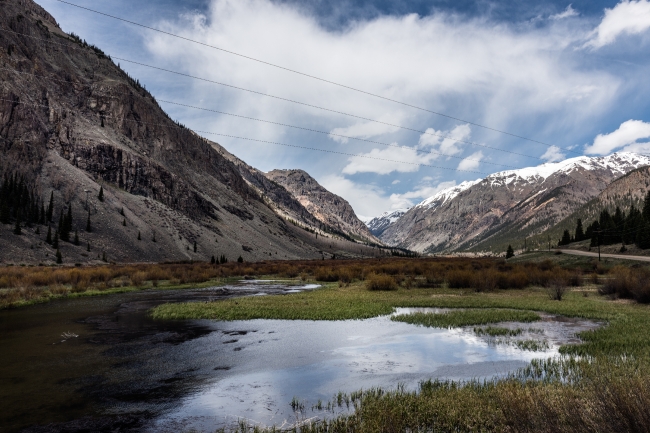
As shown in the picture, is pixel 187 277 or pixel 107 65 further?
pixel 107 65

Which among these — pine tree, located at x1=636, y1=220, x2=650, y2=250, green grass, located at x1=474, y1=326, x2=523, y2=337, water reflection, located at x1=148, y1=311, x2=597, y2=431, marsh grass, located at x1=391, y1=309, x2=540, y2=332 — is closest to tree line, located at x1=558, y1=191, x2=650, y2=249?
pine tree, located at x1=636, y1=220, x2=650, y2=250

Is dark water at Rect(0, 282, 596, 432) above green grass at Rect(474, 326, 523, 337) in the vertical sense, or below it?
below

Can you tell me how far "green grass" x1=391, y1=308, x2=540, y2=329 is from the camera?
77.3 ft

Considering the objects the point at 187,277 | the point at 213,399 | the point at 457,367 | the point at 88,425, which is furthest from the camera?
the point at 187,277

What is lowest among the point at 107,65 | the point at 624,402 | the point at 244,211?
the point at 624,402

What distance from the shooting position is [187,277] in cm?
5797

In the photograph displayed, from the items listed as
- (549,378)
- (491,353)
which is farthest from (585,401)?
(491,353)

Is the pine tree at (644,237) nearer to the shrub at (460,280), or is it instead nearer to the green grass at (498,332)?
the shrub at (460,280)

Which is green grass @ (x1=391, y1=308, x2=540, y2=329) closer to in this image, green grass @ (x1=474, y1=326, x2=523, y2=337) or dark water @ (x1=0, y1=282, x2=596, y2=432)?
dark water @ (x1=0, y1=282, x2=596, y2=432)

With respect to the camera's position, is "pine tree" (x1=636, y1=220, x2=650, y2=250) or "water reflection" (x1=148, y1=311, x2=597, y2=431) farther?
"pine tree" (x1=636, y1=220, x2=650, y2=250)

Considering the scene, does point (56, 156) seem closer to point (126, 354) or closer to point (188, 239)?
point (188, 239)

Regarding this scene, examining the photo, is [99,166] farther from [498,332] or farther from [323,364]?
[498,332]

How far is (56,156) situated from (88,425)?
12846cm

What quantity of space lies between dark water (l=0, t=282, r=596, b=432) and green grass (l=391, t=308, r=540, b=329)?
1.24 metres
